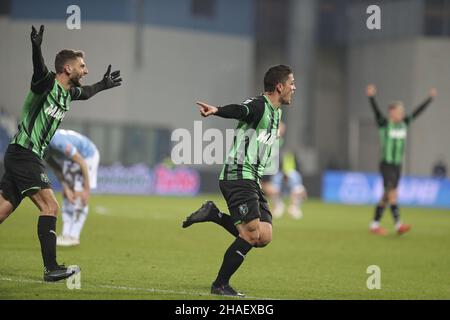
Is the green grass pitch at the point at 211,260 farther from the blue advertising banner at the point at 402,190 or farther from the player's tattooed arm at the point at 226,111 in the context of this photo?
the blue advertising banner at the point at 402,190

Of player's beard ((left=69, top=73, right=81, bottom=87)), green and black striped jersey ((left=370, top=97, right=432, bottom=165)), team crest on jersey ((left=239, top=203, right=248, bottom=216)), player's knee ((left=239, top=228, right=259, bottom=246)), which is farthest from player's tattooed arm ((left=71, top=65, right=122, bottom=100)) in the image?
green and black striped jersey ((left=370, top=97, right=432, bottom=165))

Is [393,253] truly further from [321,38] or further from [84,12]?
[321,38]

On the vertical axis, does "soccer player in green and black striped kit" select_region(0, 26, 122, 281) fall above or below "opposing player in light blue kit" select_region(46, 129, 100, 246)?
above

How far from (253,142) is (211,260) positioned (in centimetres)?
413

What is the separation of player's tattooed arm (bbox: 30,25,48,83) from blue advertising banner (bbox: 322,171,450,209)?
27143 mm

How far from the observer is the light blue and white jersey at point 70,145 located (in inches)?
567

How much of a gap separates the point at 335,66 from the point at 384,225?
2650cm

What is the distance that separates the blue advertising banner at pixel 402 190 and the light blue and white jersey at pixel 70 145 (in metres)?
22.2

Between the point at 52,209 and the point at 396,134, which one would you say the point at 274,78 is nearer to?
the point at 52,209

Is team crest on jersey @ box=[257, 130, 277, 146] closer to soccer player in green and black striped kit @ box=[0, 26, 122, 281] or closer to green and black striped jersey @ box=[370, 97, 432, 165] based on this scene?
soccer player in green and black striped kit @ box=[0, 26, 122, 281]

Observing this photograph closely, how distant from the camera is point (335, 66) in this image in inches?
1937

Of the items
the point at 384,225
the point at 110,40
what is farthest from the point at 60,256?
the point at 110,40

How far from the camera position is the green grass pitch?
Result: 33.7 ft

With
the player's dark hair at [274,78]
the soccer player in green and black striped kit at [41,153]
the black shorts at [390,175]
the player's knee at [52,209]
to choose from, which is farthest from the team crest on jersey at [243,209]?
the black shorts at [390,175]
